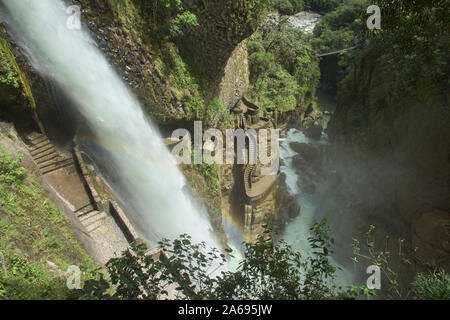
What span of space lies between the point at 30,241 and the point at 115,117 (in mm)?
5233

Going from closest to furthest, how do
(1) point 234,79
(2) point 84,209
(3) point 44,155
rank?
(3) point 44,155
(2) point 84,209
(1) point 234,79

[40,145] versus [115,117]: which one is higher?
[115,117]

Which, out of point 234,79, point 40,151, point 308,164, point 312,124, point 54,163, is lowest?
point 308,164

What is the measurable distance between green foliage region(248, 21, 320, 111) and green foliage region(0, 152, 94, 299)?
51.6 ft

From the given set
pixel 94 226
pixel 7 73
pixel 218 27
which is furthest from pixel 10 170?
pixel 218 27

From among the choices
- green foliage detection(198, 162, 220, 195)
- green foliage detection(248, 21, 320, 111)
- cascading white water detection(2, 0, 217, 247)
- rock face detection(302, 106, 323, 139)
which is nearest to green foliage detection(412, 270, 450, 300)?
cascading white water detection(2, 0, 217, 247)

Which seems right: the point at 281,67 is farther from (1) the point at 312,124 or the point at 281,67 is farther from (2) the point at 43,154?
(2) the point at 43,154

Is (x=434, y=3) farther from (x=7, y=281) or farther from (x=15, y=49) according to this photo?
(x=15, y=49)

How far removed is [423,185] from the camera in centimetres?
1056

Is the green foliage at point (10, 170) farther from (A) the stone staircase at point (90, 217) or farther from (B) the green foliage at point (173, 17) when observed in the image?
(B) the green foliage at point (173, 17)

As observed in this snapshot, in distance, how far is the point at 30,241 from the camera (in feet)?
17.9

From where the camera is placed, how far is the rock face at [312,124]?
2649cm

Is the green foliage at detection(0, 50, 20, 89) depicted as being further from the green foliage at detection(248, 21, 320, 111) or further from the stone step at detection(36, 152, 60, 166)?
the green foliage at detection(248, 21, 320, 111)
